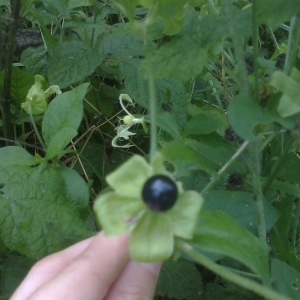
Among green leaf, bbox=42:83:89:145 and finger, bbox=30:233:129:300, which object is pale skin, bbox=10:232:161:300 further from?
green leaf, bbox=42:83:89:145

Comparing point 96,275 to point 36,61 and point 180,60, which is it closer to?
point 180,60

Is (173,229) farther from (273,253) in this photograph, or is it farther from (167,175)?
(273,253)

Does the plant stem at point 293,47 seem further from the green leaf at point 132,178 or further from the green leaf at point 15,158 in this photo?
the green leaf at point 15,158

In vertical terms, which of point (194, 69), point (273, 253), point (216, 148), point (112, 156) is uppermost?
point (194, 69)

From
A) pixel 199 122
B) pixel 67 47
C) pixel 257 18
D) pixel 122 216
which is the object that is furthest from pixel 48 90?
pixel 122 216

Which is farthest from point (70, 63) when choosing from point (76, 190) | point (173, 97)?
point (76, 190)

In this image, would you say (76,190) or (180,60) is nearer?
(180,60)

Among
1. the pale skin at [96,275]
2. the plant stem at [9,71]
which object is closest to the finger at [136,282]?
the pale skin at [96,275]
